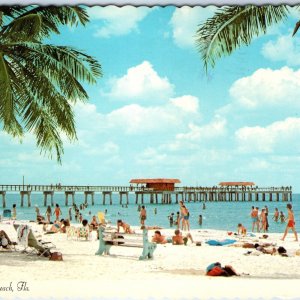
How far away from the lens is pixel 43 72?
9.22 meters

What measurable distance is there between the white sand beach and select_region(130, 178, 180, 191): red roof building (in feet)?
127

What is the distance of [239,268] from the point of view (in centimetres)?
900

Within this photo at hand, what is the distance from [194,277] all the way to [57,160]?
358 cm

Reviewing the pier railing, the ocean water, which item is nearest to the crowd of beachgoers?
the ocean water

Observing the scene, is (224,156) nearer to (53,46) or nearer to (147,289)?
A: (53,46)

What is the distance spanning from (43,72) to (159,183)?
44.6 m

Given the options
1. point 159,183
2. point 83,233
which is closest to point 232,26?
point 83,233

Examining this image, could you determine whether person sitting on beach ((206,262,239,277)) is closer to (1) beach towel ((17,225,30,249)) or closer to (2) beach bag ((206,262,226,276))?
(2) beach bag ((206,262,226,276))

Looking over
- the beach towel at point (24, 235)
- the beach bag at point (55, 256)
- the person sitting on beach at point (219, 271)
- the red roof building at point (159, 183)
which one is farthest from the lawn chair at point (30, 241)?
the red roof building at point (159, 183)

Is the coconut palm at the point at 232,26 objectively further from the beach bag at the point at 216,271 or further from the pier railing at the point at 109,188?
the pier railing at the point at 109,188

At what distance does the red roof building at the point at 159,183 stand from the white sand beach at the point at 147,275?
38.7 m

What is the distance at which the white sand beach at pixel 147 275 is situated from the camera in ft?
20.0

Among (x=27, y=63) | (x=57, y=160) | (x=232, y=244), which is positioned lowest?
(x=232, y=244)

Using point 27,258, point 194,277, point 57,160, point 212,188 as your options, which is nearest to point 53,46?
point 57,160
